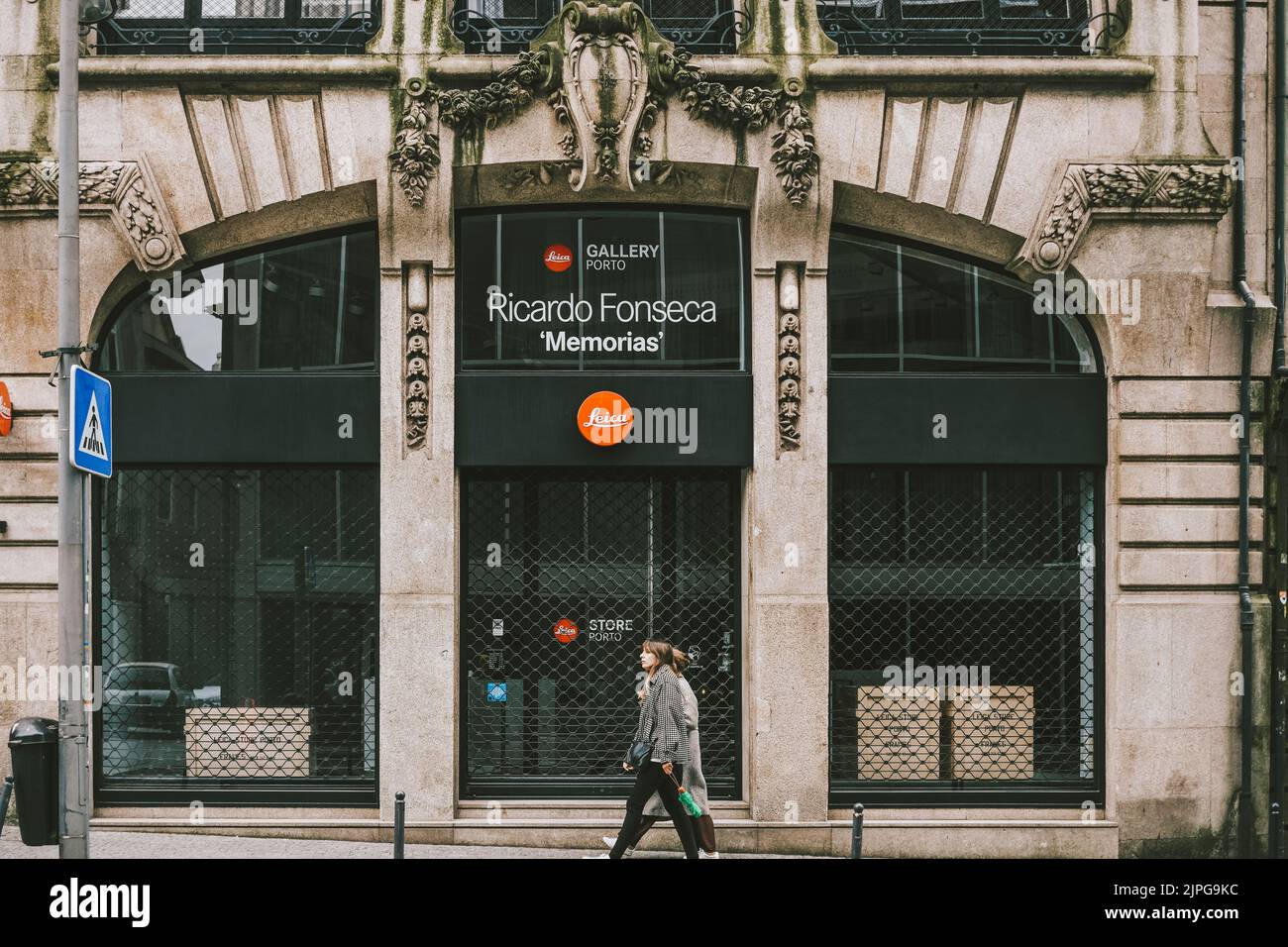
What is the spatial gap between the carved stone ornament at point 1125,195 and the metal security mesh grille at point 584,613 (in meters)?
4.02

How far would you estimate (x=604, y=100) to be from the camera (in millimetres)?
12383

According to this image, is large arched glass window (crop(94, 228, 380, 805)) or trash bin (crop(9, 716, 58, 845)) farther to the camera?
large arched glass window (crop(94, 228, 380, 805))

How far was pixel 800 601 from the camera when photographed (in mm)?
12500

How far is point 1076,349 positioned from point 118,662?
33.5 ft

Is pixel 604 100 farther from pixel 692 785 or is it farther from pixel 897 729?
pixel 897 729

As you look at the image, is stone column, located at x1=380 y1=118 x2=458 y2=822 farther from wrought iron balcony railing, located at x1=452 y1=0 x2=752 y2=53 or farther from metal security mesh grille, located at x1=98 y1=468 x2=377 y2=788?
wrought iron balcony railing, located at x1=452 y1=0 x2=752 y2=53

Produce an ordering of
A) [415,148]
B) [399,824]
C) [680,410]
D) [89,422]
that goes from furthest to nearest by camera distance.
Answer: [680,410] < [415,148] < [399,824] < [89,422]

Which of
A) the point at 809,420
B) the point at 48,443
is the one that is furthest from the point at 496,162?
the point at 48,443

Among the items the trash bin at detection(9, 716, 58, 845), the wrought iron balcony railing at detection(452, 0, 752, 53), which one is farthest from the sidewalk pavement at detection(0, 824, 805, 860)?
the wrought iron balcony railing at detection(452, 0, 752, 53)

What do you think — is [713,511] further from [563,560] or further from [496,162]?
[496,162]

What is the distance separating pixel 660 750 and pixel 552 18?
733cm

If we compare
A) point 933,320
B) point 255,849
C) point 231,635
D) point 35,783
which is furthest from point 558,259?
point 35,783

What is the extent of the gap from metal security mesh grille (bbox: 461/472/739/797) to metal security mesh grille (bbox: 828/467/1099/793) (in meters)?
1.23

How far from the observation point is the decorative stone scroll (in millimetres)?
12516
